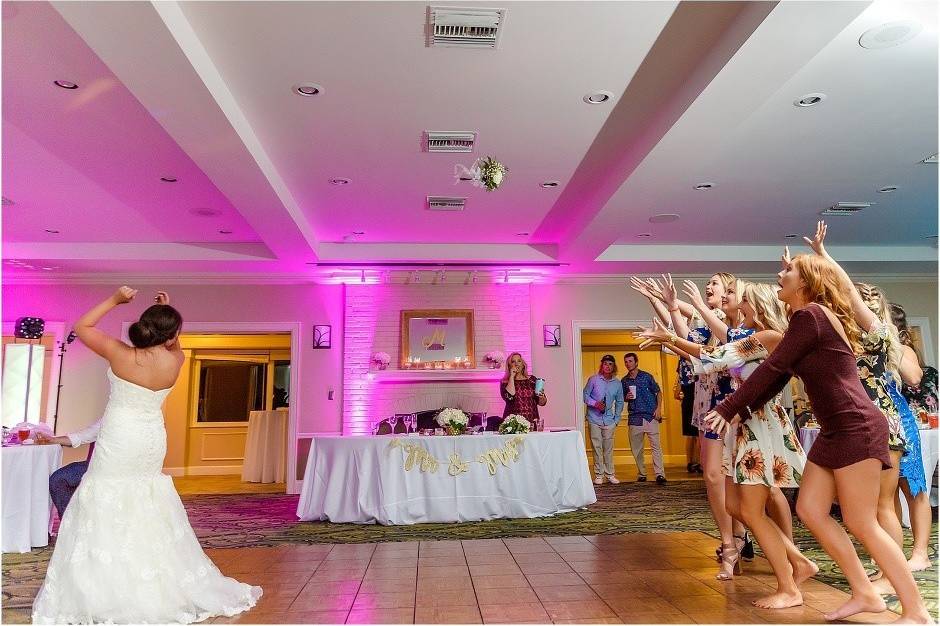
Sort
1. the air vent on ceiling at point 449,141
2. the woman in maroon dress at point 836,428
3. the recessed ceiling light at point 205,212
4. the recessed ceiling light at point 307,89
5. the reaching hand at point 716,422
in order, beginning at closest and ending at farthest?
1. the woman in maroon dress at point 836,428
2. the reaching hand at point 716,422
3. the recessed ceiling light at point 307,89
4. the air vent on ceiling at point 449,141
5. the recessed ceiling light at point 205,212

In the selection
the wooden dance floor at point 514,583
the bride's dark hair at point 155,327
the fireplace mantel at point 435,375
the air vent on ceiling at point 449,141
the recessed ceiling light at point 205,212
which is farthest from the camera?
the fireplace mantel at point 435,375

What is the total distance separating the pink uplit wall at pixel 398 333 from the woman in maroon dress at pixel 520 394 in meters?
1.53

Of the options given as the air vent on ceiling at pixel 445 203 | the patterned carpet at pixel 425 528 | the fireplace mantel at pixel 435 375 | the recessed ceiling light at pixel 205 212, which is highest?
the air vent on ceiling at pixel 445 203

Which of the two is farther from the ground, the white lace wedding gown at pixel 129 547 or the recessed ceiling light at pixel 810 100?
the recessed ceiling light at pixel 810 100

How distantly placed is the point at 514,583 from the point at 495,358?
4851mm

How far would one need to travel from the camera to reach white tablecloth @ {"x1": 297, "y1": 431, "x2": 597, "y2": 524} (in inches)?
204

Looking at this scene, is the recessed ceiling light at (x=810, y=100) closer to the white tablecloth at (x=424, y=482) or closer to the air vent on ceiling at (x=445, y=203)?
the air vent on ceiling at (x=445, y=203)

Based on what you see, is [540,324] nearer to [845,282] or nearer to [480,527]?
[480,527]

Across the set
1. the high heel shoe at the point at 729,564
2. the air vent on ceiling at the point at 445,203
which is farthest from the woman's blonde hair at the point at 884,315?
the air vent on ceiling at the point at 445,203

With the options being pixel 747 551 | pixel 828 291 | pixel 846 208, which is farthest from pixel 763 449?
pixel 846 208

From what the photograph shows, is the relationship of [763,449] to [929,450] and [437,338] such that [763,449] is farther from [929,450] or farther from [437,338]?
[437,338]

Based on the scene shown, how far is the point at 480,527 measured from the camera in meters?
4.93

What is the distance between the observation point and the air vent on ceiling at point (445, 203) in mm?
6020

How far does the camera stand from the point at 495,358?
26.4 feet
